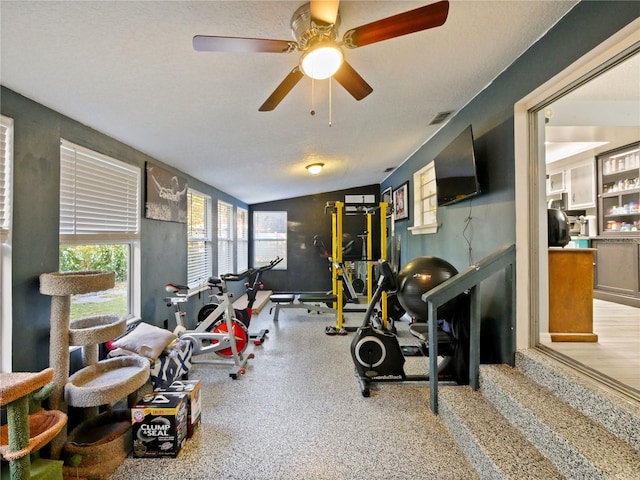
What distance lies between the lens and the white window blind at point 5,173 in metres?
→ 1.68

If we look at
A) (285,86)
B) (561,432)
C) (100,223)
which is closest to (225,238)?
(100,223)

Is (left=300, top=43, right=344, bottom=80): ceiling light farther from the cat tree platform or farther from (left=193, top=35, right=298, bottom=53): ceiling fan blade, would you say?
the cat tree platform

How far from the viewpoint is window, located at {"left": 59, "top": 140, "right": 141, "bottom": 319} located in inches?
85.7

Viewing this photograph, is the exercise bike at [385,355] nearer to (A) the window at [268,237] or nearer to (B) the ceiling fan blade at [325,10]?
(B) the ceiling fan blade at [325,10]

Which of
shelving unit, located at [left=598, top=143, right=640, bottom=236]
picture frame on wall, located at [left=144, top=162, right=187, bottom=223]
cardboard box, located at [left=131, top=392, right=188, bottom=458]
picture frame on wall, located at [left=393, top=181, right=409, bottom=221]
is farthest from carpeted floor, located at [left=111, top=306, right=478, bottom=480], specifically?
shelving unit, located at [left=598, top=143, right=640, bottom=236]

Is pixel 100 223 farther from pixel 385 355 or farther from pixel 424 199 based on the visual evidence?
pixel 424 199

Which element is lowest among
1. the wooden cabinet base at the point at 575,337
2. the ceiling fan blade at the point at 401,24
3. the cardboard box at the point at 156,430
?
the cardboard box at the point at 156,430

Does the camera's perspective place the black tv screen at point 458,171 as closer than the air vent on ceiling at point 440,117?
Yes

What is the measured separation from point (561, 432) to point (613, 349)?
1.25 m

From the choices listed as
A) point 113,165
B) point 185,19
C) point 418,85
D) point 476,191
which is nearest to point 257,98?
point 185,19

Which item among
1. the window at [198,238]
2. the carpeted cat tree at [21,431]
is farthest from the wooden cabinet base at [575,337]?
the window at [198,238]

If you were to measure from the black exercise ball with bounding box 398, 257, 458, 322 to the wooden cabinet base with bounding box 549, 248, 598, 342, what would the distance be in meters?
0.79

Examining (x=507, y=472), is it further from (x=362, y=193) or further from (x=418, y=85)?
(x=362, y=193)

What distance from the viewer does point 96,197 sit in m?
2.45
